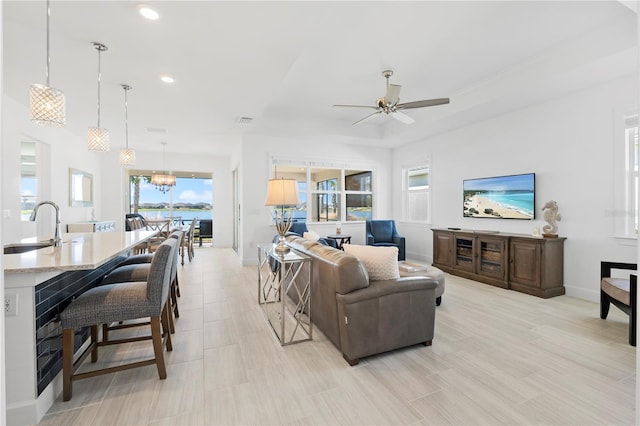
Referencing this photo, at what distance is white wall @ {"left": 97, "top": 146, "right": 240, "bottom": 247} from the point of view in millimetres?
7914

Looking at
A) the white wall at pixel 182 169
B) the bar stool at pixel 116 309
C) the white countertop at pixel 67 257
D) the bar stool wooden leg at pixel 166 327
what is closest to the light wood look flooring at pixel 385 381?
the bar stool wooden leg at pixel 166 327

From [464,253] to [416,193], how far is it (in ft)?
7.47

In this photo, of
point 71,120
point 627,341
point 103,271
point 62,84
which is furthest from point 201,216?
point 627,341

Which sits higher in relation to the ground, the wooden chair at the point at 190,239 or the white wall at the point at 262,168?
the white wall at the point at 262,168

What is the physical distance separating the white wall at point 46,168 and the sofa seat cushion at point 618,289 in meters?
5.63

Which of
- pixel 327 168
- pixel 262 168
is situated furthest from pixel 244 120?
pixel 327 168

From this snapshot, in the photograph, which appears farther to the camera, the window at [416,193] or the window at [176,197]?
the window at [176,197]

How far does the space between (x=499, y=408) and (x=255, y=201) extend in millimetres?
5329

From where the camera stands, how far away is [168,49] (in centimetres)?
308

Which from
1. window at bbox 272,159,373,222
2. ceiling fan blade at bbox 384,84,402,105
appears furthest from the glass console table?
window at bbox 272,159,373,222

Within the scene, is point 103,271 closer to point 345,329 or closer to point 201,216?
point 345,329

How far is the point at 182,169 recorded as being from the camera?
8.66 metres

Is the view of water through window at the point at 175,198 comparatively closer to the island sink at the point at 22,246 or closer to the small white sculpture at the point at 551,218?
the island sink at the point at 22,246

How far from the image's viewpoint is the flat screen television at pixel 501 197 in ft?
15.3
